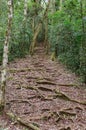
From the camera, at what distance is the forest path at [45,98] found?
27.1 ft

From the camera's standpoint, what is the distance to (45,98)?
9.94m

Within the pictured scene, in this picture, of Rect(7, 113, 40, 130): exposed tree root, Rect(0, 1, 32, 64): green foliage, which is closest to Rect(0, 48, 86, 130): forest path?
Rect(7, 113, 40, 130): exposed tree root

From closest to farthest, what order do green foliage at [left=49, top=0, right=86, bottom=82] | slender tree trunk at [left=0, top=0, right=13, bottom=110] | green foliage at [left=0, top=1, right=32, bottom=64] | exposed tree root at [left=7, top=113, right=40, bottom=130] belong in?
1. exposed tree root at [left=7, top=113, right=40, bottom=130]
2. slender tree trunk at [left=0, top=0, right=13, bottom=110]
3. green foliage at [left=49, top=0, right=86, bottom=82]
4. green foliage at [left=0, top=1, right=32, bottom=64]

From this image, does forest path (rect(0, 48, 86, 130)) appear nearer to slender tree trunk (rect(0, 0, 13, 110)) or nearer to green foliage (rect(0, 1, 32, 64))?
slender tree trunk (rect(0, 0, 13, 110))

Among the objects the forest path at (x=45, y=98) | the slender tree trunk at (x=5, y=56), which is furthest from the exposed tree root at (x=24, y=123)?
the slender tree trunk at (x=5, y=56)

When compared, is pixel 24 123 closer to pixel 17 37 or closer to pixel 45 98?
pixel 45 98

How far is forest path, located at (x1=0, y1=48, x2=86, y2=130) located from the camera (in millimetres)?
8258

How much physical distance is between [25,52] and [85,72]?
6.96 m

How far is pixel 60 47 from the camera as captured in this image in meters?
17.3

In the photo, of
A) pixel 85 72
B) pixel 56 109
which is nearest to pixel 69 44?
pixel 85 72

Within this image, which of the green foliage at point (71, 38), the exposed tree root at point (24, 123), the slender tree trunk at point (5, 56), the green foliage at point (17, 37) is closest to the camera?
the exposed tree root at point (24, 123)

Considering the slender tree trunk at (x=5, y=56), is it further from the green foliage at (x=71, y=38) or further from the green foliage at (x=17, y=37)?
the green foliage at (x=17, y=37)

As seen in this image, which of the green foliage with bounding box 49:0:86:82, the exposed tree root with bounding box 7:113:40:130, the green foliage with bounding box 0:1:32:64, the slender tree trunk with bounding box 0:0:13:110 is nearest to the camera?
the exposed tree root with bounding box 7:113:40:130

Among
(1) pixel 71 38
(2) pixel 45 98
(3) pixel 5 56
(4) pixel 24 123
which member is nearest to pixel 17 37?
(1) pixel 71 38
